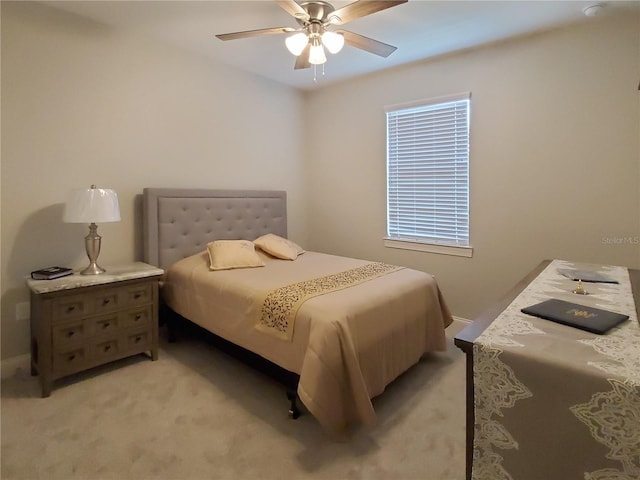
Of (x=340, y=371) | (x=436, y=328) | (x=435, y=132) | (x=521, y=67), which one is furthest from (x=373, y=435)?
(x=521, y=67)

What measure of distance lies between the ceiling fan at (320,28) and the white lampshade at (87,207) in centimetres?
140

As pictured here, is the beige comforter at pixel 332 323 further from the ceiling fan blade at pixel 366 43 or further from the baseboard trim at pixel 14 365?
the ceiling fan blade at pixel 366 43

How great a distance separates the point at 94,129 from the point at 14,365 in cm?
189

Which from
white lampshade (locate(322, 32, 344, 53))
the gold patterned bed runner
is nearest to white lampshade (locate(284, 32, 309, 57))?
white lampshade (locate(322, 32, 344, 53))

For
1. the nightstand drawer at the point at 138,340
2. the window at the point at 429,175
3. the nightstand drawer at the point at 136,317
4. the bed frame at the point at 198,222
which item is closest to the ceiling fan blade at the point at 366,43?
the window at the point at 429,175

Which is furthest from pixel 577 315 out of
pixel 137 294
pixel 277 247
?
pixel 137 294

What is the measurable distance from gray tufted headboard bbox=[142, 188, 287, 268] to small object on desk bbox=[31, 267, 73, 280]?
64 cm

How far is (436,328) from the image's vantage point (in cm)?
265

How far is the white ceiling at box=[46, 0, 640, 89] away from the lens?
2.42 metres

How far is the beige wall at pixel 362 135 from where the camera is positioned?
2.48 meters

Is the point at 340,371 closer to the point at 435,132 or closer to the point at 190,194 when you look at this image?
the point at 190,194

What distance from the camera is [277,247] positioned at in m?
3.41

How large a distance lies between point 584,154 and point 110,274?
3740 millimetres

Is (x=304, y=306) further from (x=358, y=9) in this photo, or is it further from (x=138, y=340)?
(x=358, y=9)
